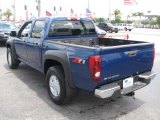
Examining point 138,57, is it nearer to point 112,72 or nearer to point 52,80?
point 112,72

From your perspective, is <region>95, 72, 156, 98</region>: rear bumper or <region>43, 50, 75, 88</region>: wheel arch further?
<region>43, 50, 75, 88</region>: wheel arch

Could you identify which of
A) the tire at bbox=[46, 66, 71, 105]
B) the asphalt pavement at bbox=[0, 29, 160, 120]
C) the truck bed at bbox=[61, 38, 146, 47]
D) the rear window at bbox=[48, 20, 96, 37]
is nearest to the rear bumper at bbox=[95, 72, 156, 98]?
the asphalt pavement at bbox=[0, 29, 160, 120]

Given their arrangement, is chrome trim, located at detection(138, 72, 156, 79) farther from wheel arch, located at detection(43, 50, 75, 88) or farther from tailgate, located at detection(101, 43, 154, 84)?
wheel arch, located at detection(43, 50, 75, 88)

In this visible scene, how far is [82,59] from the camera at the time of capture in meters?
4.31

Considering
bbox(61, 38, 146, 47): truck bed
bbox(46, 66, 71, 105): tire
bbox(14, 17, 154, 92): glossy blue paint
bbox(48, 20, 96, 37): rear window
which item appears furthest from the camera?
bbox(61, 38, 146, 47): truck bed

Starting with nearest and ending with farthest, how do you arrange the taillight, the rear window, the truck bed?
the taillight < the rear window < the truck bed

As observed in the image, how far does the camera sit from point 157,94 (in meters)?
6.01

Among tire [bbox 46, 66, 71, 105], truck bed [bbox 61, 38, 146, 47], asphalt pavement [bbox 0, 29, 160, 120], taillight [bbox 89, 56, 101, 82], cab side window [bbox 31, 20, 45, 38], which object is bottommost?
asphalt pavement [bbox 0, 29, 160, 120]

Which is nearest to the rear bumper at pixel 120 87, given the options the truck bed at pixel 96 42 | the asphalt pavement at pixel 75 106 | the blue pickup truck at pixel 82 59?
the blue pickup truck at pixel 82 59

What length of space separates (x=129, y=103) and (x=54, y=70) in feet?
5.74

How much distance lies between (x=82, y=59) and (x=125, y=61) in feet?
2.68

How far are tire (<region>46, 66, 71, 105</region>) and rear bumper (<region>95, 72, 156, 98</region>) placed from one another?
935mm

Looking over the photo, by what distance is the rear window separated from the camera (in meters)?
5.96

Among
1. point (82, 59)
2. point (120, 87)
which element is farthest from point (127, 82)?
point (82, 59)
